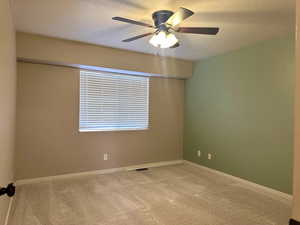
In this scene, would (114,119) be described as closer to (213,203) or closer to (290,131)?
(213,203)

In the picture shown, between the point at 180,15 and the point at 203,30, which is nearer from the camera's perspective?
the point at 180,15

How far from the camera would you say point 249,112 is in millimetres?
3541

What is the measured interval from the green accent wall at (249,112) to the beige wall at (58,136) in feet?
4.09

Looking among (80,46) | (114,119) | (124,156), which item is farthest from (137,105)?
(80,46)

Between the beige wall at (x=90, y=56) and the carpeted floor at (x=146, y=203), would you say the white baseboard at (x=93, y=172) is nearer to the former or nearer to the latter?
A: the carpeted floor at (x=146, y=203)

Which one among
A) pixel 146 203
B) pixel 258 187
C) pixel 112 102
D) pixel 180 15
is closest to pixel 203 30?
pixel 180 15

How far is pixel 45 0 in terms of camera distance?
84.0 inches

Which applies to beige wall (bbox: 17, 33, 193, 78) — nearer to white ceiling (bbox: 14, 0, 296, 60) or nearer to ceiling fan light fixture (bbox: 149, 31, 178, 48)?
white ceiling (bbox: 14, 0, 296, 60)

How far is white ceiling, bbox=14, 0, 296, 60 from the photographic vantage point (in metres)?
2.18

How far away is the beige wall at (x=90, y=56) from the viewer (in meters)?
3.17

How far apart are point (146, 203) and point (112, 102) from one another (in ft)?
7.16

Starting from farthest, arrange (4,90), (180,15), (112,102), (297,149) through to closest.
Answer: (112,102) → (180,15) → (4,90) → (297,149)

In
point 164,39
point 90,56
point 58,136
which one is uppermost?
point 90,56

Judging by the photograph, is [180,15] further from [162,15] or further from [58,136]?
[58,136]
